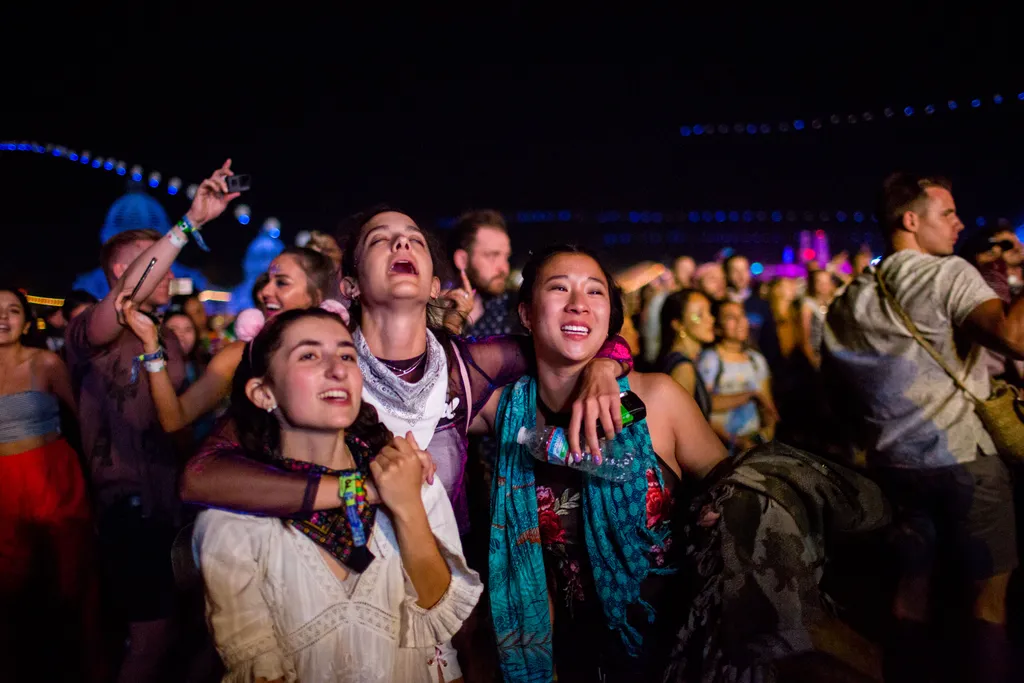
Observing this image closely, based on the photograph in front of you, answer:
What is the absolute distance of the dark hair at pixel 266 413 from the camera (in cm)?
167

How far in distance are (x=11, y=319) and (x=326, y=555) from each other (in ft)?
8.40

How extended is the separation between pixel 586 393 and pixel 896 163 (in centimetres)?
1534

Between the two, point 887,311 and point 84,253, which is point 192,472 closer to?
point 887,311

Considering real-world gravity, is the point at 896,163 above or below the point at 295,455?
above

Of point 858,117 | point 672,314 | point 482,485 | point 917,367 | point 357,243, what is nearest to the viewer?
point 357,243

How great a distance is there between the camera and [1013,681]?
2863 mm

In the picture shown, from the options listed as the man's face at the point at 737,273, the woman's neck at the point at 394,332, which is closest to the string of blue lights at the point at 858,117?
the man's face at the point at 737,273

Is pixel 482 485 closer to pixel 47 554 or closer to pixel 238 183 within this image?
pixel 238 183

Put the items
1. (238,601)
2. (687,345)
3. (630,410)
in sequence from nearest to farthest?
(238,601) → (630,410) → (687,345)

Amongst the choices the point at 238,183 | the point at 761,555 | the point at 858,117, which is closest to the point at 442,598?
the point at 761,555

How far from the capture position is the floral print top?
211 centimetres

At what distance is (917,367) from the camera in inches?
118

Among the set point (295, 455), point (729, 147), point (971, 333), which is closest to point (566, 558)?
point (295, 455)

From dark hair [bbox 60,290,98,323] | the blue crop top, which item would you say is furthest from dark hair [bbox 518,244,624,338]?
dark hair [bbox 60,290,98,323]
